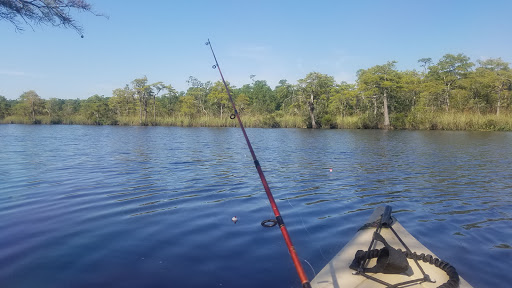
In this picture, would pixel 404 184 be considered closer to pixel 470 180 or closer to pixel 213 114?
pixel 470 180

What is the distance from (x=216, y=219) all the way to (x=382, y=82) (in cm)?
4287

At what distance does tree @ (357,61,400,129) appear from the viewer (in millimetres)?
43781

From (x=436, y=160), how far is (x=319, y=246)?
11175mm

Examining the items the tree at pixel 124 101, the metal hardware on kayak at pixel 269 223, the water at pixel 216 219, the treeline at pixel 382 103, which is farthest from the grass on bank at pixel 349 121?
the metal hardware on kayak at pixel 269 223

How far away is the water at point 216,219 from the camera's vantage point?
161 inches

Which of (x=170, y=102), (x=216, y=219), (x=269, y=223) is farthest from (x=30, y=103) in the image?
(x=269, y=223)

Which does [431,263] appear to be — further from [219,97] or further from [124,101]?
[124,101]

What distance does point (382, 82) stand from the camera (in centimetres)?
4425

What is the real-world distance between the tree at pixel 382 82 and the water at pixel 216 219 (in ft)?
110

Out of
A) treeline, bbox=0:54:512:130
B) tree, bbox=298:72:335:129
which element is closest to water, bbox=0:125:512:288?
treeline, bbox=0:54:512:130

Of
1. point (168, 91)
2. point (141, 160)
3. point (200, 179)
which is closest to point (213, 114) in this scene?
point (168, 91)

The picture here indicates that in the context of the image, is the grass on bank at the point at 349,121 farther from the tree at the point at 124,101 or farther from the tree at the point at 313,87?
the tree at the point at 124,101

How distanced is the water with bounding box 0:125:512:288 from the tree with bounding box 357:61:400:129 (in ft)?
110

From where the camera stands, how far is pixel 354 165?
1271 centimetres
